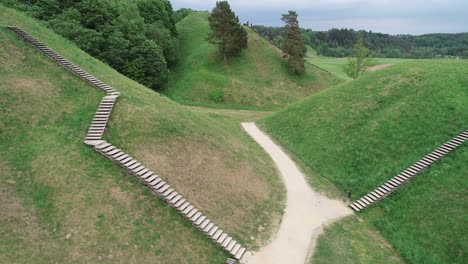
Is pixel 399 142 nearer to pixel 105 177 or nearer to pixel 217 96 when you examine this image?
pixel 105 177


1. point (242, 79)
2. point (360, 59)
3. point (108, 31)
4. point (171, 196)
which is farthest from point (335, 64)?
point (171, 196)

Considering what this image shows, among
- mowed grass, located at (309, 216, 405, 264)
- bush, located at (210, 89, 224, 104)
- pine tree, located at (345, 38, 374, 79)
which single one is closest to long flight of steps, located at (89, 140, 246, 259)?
mowed grass, located at (309, 216, 405, 264)

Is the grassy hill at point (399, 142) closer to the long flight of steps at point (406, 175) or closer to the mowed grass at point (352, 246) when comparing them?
the long flight of steps at point (406, 175)

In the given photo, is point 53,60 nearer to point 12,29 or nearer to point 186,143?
point 12,29

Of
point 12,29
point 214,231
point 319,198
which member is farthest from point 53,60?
point 319,198

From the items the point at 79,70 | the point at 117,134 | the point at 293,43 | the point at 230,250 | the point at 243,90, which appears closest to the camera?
the point at 230,250

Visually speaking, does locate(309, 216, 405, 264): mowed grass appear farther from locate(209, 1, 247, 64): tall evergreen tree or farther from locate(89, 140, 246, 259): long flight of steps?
locate(209, 1, 247, 64): tall evergreen tree
